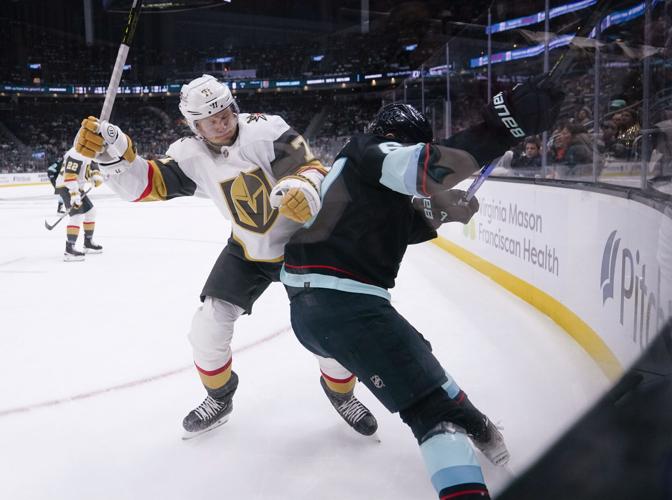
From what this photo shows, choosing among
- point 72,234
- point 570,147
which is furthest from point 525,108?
point 72,234

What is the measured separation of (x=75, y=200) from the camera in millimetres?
5301

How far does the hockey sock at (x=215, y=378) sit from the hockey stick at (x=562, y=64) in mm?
900

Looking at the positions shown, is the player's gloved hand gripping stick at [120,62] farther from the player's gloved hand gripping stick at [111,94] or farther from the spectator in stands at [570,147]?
the spectator in stands at [570,147]

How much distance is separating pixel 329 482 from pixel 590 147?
1.96 metres

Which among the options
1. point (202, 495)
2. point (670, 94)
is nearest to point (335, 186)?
point (670, 94)

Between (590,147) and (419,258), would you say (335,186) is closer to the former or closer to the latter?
(590,147)

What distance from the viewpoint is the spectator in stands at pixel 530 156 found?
3.31 meters

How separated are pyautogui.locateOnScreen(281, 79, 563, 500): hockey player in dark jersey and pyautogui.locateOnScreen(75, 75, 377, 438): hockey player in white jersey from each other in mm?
316

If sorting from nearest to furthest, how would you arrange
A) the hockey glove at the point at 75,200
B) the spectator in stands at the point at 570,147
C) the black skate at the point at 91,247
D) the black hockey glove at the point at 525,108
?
1. the black hockey glove at the point at 525,108
2. the spectator in stands at the point at 570,147
3. the hockey glove at the point at 75,200
4. the black skate at the point at 91,247

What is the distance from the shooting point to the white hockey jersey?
162 cm

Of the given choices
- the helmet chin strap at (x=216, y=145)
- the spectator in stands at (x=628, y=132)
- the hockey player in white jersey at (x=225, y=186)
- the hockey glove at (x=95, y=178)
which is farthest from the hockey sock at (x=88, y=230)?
the spectator in stands at (x=628, y=132)

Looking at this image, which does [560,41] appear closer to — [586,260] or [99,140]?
[586,260]

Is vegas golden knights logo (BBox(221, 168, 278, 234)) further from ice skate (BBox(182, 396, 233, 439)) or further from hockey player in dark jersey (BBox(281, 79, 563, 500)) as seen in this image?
ice skate (BBox(182, 396, 233, 439))

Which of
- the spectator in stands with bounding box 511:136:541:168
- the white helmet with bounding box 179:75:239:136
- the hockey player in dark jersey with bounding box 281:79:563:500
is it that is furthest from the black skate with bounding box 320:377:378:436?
the spectator in stands with bounding box 511:136:541:168
